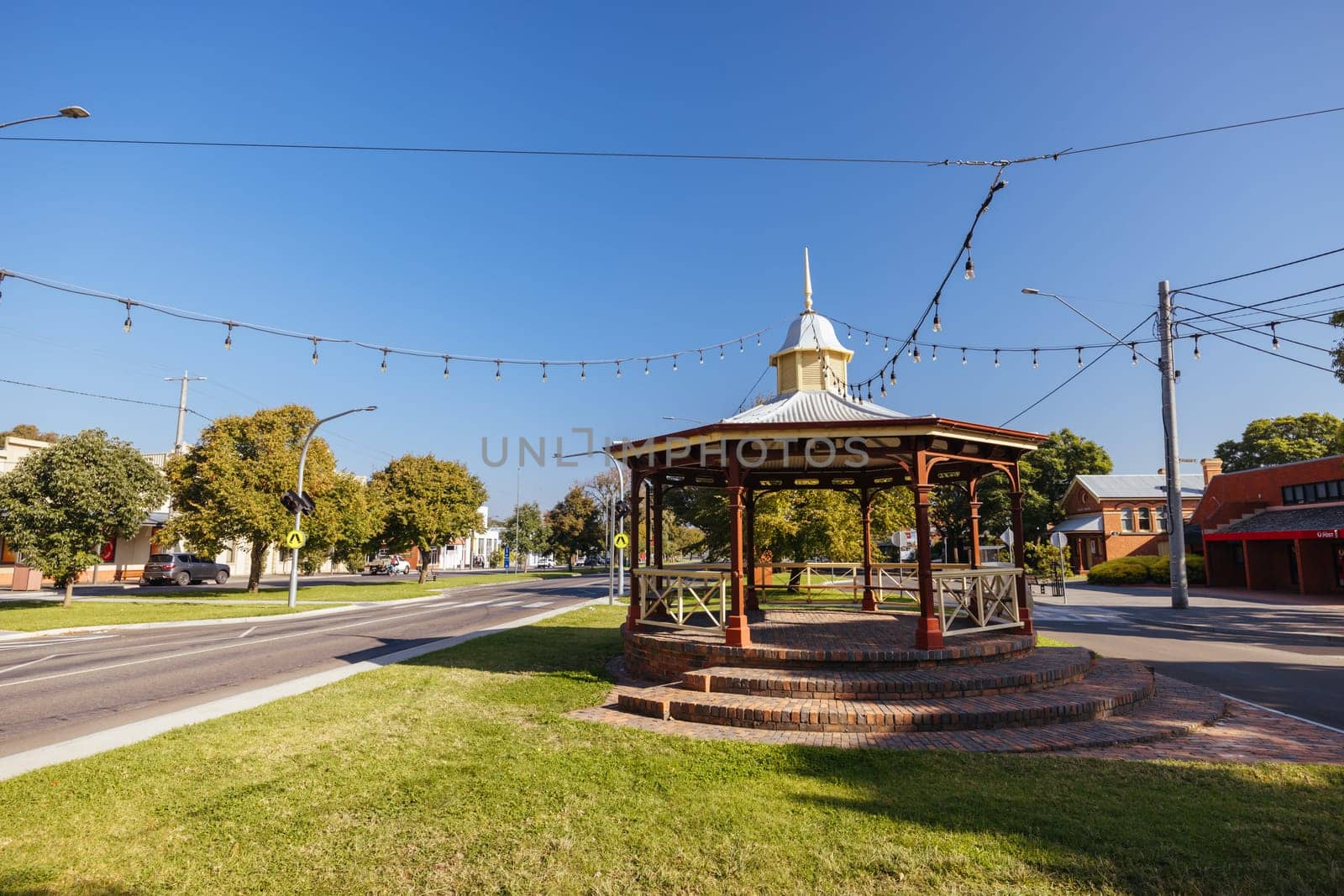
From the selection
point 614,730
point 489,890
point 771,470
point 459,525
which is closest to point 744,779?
point 614,730

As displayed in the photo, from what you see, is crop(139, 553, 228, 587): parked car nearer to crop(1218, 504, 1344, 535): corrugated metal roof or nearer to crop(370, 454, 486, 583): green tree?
crop(370, 454, 486, 583): green tree

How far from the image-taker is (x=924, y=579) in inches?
390

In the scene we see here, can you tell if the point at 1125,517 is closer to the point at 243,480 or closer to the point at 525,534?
the point at 243,480

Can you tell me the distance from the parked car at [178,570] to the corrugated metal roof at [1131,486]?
181 feet

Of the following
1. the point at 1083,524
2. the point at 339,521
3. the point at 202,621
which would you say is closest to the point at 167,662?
the point at 202,621

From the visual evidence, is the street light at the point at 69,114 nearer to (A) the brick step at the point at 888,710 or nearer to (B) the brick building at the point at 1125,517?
(A) the brick step at the point at 888,710

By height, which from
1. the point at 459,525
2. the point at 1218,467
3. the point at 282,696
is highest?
the point at 1218,467

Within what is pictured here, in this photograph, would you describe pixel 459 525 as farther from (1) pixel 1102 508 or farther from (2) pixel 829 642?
(1) pixel 1102 508

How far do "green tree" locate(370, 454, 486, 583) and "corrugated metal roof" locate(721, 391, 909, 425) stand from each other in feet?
103

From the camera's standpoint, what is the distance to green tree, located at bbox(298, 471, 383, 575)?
96.6ft

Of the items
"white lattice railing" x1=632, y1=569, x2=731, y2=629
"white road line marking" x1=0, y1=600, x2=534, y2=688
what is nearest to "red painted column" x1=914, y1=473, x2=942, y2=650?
"white lattice railing" x1=632, y1=569, x2=731, y2=629

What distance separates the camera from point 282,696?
9445 mm

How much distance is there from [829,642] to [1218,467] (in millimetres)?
47941

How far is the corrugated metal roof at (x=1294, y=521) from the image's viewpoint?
97.6ft
